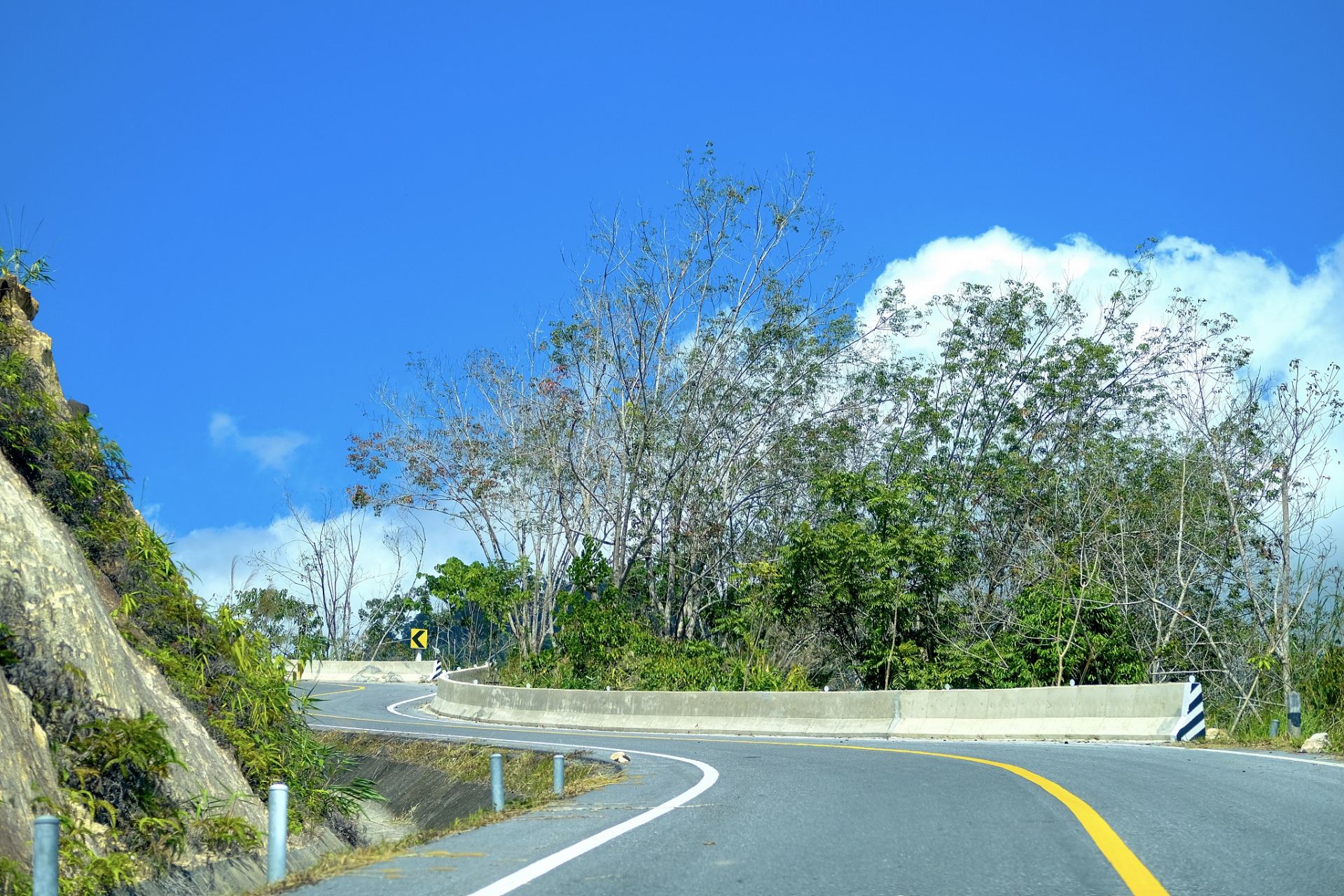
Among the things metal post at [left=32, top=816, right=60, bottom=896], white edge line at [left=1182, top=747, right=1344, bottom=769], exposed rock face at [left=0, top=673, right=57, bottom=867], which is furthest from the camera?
white edge line at [left=1182, top=747, right=1344, bottom=769]

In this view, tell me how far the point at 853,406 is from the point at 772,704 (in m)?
18.1

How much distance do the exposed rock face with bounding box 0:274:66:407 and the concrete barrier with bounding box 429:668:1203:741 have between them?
1561 centimetres

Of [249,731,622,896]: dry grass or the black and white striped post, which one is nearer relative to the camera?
[249,731,622,896]: dry grass

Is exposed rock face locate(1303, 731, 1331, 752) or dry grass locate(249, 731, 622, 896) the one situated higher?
exposed rock face locate(1303, 731, 1331, 752)

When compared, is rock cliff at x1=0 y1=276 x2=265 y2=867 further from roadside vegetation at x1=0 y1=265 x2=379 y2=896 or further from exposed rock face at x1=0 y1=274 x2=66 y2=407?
exposed rock face at x1=0 y1=274 x2=66 y2=407

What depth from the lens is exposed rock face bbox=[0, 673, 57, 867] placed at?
22.0ft

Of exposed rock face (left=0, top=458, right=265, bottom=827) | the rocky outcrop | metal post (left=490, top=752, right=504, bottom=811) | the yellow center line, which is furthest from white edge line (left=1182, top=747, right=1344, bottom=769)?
the rocky outcrop

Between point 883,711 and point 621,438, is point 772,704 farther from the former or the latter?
point 621,438

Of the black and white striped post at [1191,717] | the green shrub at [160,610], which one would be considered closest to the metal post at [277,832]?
the green shrub at [160,610]

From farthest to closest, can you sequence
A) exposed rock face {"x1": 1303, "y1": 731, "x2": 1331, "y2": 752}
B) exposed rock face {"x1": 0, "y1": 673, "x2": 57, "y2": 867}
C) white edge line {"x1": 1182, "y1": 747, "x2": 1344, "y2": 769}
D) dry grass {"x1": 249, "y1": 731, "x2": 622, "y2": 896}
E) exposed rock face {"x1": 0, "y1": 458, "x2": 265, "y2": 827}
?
exposed rock face {"x1": 1303, "y1": 731, "x2": 1331, "y2": 752}, white edge line {"x1": 1182, "y1": 747, "x2": 1344, "y2": 769}, exposed rock face {"x1": 0, "y1": 458, "x2": 265, "y2": 827}, dry grass {"x1": 249, "y1": 731, "x2": 622, "y2": 896}, exposed rock face {"x1": 0, "y1": 673, "x2": 57, "y2": 867}

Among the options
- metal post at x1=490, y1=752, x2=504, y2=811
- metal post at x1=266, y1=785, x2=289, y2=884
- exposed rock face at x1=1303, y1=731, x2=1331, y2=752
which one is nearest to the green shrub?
metal post at x1=490, y1=752, x2=504, y2=811

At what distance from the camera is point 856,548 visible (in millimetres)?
29609

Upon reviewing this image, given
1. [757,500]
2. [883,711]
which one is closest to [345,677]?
[757,500]

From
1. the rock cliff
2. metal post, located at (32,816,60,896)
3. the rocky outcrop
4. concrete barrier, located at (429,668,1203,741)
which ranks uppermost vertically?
the rocky outcrop
